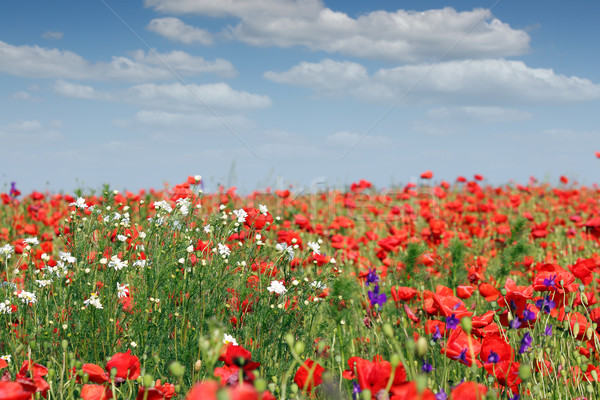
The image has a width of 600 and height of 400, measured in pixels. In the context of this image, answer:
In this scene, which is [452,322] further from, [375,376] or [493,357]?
[375,376]

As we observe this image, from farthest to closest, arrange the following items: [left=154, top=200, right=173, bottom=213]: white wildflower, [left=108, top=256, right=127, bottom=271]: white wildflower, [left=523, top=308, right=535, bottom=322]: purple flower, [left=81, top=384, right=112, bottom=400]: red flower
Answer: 1. [left=154, top=200, right=173, bottom=213]: white wildflower
2. [left=108, top=256, right=127, bottom=271]: white wildflower
3. [left=523, top=308, right=535, bottom=322]: purple flower
4. [left=81, top=384, right=112, bottom=400]: red flower

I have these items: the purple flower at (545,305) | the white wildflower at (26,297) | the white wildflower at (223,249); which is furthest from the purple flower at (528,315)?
the white wildflower at (26,297)

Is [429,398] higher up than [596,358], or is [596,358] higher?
[429,398]

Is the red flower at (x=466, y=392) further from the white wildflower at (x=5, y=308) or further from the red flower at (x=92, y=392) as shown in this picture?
the white wildflower at (x=5, y=308)

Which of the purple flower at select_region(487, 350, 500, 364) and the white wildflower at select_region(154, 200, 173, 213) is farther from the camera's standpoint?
the white wildflower at select_region(154, 200, 173, 213)

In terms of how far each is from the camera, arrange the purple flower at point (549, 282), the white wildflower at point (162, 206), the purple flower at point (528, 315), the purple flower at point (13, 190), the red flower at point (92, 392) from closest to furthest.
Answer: the red flower at point (92, 392) < the purple flower at point (528, 315) < the purple flower at point (549, 282) < the white wildflower at point (162, 206) < the purple flower at point (13, 190)

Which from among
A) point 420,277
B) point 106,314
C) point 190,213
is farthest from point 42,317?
point 420,277

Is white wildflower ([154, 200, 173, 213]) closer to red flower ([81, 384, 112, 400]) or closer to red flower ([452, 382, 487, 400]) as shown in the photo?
red flower ([81, 384, 112, 400])

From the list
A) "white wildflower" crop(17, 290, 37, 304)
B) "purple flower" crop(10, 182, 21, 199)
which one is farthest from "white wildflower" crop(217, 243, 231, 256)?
"purple flower" crop(10, 182, 21, 199)

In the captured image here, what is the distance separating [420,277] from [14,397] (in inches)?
118

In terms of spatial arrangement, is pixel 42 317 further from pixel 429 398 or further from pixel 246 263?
pixel 429 398

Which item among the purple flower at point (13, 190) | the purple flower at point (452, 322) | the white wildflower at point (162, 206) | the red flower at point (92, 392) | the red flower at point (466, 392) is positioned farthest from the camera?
the purple flower at point (13, 190)

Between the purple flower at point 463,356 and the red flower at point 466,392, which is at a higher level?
the red flower at point 466,392

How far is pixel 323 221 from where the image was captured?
737cm
